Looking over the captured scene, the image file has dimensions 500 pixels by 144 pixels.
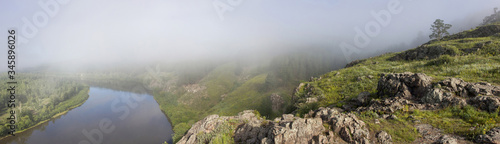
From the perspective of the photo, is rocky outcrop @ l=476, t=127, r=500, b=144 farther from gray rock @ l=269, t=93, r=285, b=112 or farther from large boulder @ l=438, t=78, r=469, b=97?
gray rock @ l=269, t=93, r=285, b=112

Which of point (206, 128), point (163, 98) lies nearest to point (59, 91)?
point (163, 98)

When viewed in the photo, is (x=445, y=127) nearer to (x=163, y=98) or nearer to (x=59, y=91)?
(x=163, y=98)

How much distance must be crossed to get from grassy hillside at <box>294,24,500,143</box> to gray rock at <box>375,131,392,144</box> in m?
0.57

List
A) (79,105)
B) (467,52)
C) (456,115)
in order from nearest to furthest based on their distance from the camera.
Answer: (456,115)
(467,52)
(79,105)

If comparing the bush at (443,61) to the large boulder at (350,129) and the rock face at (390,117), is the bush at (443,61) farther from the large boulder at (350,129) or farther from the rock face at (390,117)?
the large boulder at (350,129)

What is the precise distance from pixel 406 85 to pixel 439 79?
10.5 ft

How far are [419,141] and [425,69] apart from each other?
2364cm

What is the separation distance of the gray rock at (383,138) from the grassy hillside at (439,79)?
1.87 ft

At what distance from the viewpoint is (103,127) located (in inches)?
4887

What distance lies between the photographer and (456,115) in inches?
596

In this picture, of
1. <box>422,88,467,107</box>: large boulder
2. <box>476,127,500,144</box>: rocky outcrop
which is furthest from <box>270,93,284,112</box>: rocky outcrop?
<box>476,127,500,144</box>: rocky outcrop

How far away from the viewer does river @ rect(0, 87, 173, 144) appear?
106 m

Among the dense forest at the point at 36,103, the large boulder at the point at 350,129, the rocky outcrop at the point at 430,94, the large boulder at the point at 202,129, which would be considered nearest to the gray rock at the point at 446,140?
the large boulder at the point at 350,129

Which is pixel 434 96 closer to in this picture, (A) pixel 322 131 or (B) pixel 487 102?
(B) pixel 487 102
